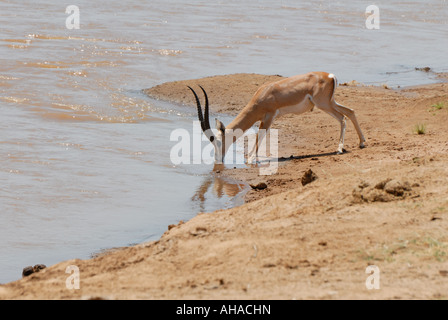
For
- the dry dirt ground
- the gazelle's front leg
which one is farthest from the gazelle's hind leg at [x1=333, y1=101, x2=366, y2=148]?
the dry dirt ground

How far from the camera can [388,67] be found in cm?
2050

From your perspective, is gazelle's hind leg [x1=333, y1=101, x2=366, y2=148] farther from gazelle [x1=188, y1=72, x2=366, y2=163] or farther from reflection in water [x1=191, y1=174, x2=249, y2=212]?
reflection in water [x1=191, y1=174, x2=249, y2=212]

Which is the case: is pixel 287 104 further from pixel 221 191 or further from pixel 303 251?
pixel 303 251

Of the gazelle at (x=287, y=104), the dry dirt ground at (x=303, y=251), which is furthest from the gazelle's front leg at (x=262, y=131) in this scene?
the dry dirt ground at (x=303, y=251)

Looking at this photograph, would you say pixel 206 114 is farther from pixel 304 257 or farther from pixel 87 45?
pixel 87 45

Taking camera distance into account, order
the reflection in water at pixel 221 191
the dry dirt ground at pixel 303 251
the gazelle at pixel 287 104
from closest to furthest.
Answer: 1. the dry dirt ground at pixel 303 251
2. the reflection in water at pixel 221 191
3. the gazelle at pixel 287 104

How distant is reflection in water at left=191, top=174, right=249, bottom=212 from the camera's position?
932 centimetres

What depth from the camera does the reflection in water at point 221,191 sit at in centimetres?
932

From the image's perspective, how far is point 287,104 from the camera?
1131cm

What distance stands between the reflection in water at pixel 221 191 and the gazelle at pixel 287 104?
97 cm

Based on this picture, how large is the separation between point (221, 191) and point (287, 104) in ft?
7.15

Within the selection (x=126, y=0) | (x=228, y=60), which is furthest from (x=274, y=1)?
(x=228, y=60)

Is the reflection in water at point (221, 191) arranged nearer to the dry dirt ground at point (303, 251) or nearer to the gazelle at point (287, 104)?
the gazelle at point (287, 104)

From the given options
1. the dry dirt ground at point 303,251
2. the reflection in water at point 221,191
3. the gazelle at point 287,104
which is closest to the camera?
the dry dirt ground at point 303,251
